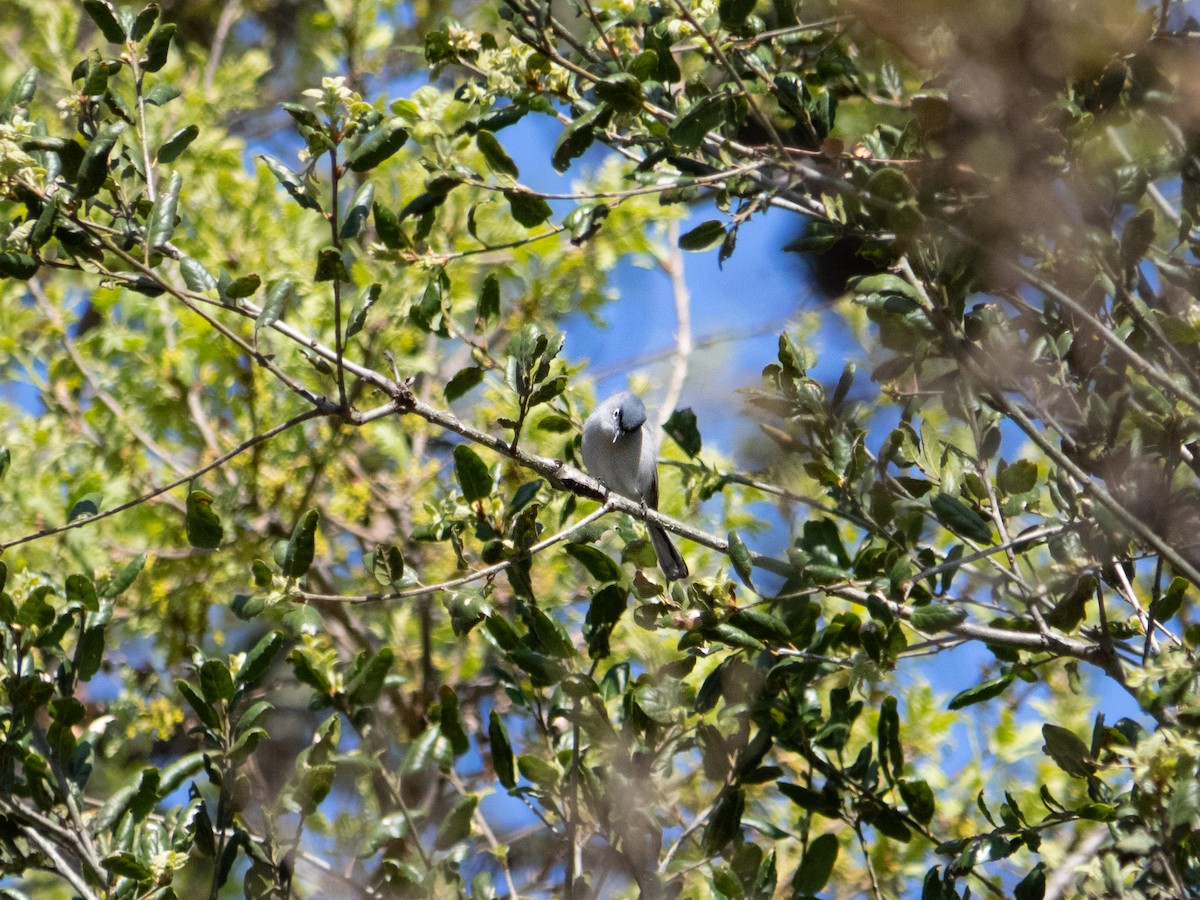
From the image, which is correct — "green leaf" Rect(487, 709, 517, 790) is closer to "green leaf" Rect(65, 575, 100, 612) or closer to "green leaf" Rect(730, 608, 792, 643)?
"green leaf" Rect(730, 608, 792, 643)

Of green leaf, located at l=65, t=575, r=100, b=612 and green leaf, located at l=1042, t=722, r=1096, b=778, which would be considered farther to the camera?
green leaf, located at l=65, t=575, r=100, b=612

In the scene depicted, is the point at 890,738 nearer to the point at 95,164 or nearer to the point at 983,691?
the point at 983,691

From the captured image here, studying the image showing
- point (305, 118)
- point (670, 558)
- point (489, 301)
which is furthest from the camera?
point (670, 558)

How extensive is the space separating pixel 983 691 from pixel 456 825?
1.08 m

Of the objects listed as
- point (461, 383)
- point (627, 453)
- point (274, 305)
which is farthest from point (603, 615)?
point (627, 453)

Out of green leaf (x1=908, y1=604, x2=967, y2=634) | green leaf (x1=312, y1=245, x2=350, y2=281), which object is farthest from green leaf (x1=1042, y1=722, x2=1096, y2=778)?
green leaf (x1=312, y1=245, x2=350, y2=281)

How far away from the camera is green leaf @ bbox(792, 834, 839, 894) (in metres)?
2.26

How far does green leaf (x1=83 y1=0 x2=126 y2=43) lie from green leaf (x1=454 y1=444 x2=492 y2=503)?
3.23ft

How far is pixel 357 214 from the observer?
2.13m

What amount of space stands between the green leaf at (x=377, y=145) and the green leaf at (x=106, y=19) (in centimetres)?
50

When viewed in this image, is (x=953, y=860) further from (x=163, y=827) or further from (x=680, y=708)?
(x=163, y=827)

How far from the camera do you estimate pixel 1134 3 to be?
1.62 meters

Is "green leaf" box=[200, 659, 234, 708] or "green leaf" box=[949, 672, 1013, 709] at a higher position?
"green leaf" box=[949, 672, 1013, 709]

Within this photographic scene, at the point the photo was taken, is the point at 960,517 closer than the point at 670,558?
Yes
